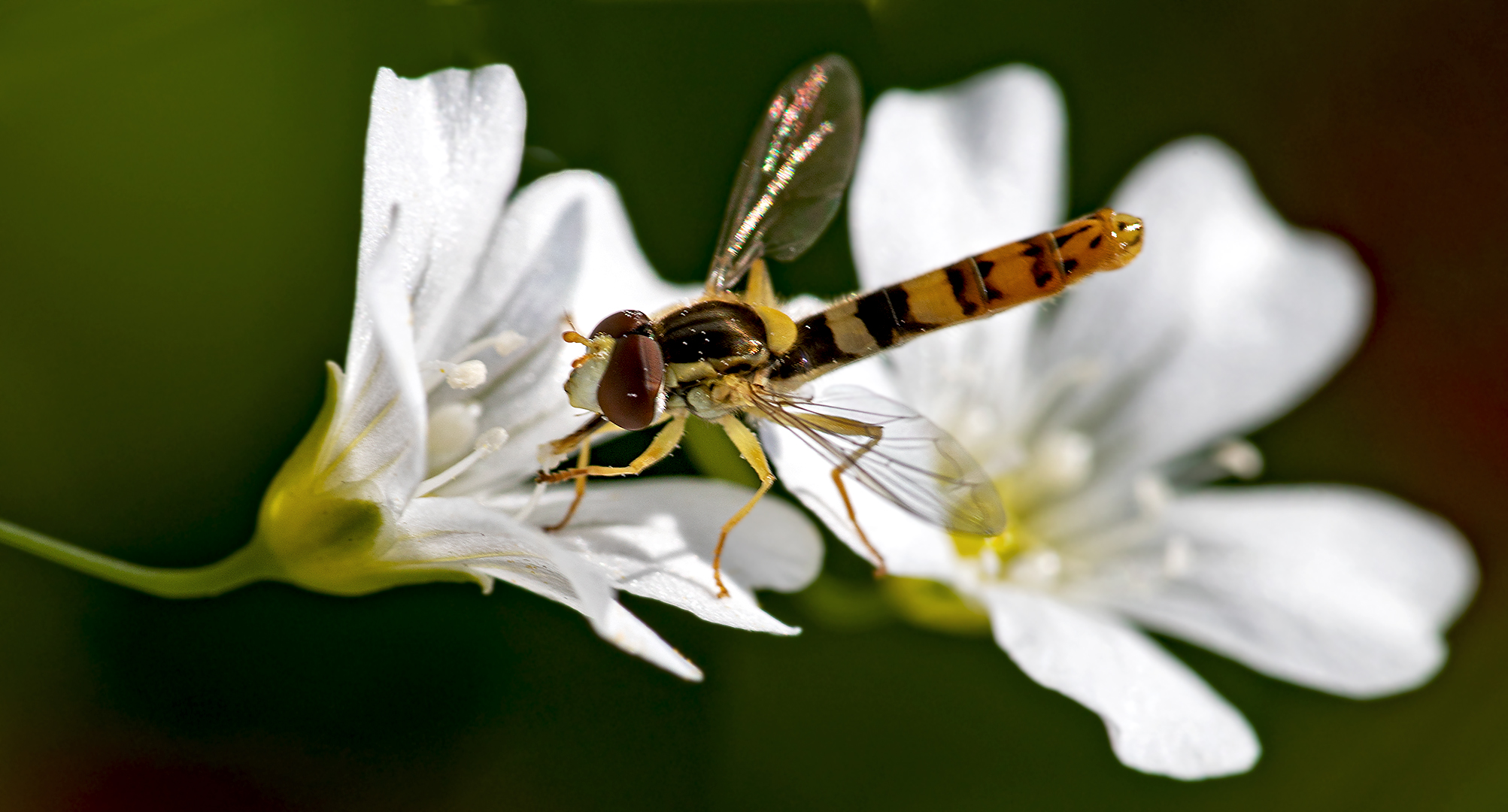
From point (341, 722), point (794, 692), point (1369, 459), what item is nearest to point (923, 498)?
point (794, 692)

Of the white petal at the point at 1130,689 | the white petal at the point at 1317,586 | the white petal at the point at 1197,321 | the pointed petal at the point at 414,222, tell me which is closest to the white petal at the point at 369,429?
the pointed petal at the point at 414,222

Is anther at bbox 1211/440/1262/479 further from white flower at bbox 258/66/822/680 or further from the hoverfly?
white flower at bbox 258/66/822/680

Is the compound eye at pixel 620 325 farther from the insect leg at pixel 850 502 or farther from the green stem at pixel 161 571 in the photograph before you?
the green stem at pixel 161 571

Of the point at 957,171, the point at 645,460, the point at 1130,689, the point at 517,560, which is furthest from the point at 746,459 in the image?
the point at 957,171

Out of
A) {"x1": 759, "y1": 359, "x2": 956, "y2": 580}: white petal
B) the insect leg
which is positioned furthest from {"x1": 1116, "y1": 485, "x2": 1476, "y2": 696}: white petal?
the insect leg

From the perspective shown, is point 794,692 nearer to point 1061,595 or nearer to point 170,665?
point 1061,595

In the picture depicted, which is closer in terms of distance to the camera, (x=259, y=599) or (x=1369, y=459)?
(x=259, y=599)

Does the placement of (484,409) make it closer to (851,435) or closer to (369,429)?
(369,429)
